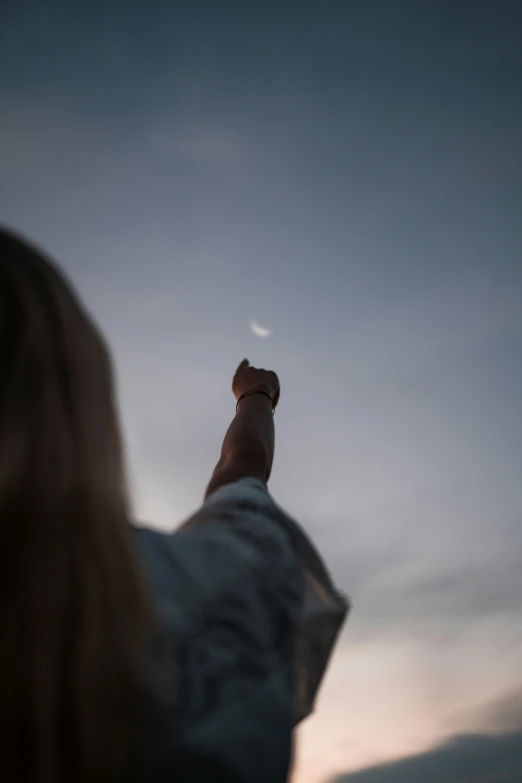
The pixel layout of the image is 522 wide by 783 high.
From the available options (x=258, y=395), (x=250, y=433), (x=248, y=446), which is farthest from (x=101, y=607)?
(x=258, y=395)

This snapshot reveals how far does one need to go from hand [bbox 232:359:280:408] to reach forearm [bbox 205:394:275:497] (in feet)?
0.48

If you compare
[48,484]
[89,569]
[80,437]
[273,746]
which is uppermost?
[80,437]

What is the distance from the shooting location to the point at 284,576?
1320mm

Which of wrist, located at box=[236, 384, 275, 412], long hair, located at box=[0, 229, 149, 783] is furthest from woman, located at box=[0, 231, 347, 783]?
wrist, located at box=[236, 384, 275, 412]

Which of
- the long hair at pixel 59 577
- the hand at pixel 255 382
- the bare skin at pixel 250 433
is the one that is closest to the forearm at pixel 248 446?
the bare skin at pixel 250 433

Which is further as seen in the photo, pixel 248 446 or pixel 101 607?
pixel 248 446

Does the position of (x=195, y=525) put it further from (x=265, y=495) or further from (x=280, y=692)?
(x=280, y=692)

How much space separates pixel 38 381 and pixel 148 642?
54 cm

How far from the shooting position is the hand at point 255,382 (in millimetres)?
2924

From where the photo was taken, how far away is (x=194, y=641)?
113cm

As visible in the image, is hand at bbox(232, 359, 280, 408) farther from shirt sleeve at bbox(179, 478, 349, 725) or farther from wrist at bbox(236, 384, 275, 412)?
shirt sleeve at bbox(179, 478, 349, 725)

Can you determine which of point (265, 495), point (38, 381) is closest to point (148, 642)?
point (38, 381)

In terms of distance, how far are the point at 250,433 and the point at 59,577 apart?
1423 millimetres

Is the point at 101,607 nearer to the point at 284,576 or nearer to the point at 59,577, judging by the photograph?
the point at 59,577
